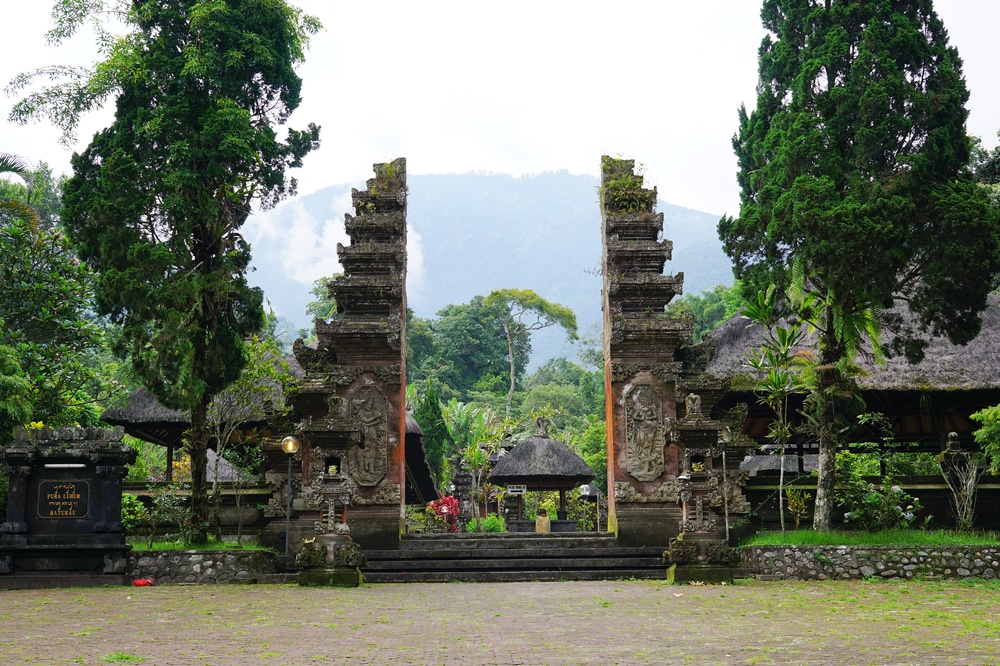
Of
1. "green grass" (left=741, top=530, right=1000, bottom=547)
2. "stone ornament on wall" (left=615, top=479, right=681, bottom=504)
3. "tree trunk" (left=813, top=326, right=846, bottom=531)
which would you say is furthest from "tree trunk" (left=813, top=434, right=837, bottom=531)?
"stone ornament on wall" (left=615, top=479, right=681, bottom=504)

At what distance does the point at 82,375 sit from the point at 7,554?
771 centimetres

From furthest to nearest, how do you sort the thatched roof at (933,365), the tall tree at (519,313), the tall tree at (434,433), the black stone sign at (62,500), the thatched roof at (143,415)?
the tall tree at (519,313) < the tall tree at (434,433) < the thatched roof at (143,415) < the thatched roof at (933,365) < the black stone sign at (62,500)

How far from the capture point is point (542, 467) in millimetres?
27234

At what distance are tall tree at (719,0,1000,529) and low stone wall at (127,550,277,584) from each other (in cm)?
984

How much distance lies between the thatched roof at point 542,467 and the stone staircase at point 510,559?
27.3 feet

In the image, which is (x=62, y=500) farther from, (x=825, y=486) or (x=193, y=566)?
(x=825, y=486)

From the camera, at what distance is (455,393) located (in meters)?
60.2

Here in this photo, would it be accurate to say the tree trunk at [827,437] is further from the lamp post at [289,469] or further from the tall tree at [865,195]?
Answer: the lamp post at [289,469]

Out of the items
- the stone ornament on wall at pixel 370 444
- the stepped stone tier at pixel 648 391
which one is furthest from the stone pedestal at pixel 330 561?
the stepped stone tier at pixel 648 391

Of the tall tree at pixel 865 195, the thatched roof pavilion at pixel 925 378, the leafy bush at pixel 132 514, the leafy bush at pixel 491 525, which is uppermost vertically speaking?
the tall tree at pixel 865 195

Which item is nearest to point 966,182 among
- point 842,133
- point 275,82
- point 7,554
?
point 842,133

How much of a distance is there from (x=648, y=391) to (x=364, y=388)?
5.69 metres

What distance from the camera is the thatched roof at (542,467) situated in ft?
89.1

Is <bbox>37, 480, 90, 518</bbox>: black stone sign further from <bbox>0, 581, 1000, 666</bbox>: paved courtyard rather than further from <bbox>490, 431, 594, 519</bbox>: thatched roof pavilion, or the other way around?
<bbox>490, 431, 594, 519</bbox>: thatched roof pavilion
